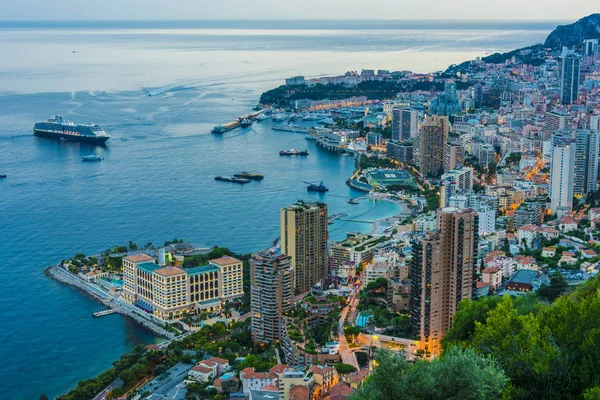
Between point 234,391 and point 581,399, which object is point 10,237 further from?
point 581,399

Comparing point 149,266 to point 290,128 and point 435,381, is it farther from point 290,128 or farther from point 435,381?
point 290,128

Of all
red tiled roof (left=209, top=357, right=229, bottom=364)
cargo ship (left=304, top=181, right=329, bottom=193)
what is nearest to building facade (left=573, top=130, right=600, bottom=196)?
cargo ship (left=304, top=181, right=329, bottom=193)

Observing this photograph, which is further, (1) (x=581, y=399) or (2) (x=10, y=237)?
(2) (x=10, y=237)

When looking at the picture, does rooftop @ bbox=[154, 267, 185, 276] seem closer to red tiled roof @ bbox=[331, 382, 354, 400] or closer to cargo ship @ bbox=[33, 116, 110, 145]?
red tiled roof @ bbox=[331, 382, 354, 400]

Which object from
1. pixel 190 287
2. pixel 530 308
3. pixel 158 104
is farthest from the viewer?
pixel 158 104

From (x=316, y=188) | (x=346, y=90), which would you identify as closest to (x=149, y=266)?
(x=316, y=188)

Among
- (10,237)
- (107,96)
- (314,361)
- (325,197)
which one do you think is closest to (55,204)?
(10,237)
